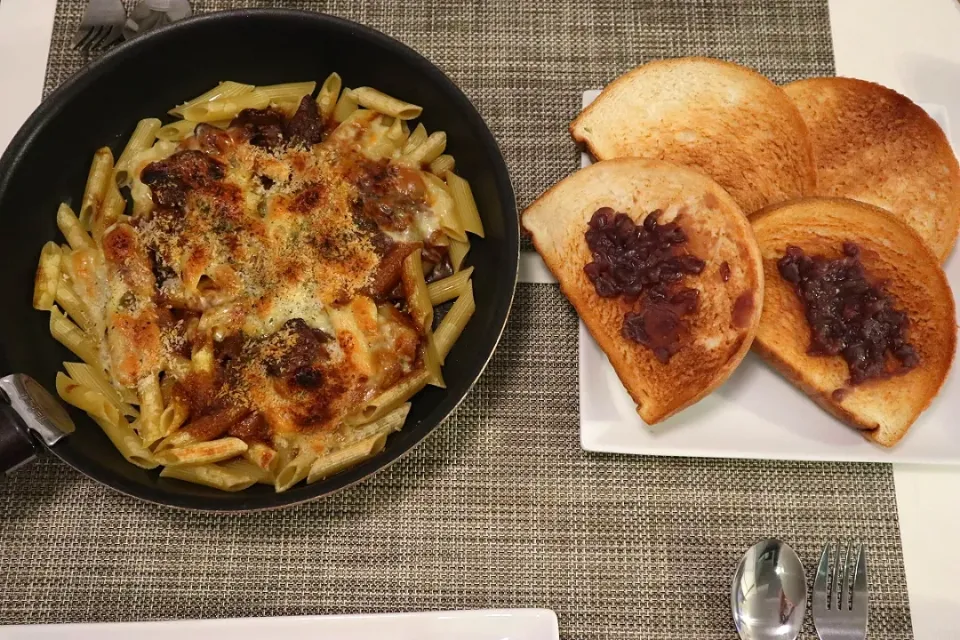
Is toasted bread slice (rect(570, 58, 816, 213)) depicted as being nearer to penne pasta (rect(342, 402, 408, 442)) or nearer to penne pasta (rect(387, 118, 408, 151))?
penne pasta (rect(387, 118, 408, 151))

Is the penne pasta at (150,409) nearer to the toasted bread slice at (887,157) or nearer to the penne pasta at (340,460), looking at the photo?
the penne pasta at (340,460)

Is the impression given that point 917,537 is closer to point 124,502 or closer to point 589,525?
point 589,525

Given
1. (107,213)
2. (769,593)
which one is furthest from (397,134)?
(769,593)

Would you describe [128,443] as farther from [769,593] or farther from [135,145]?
[769,593]

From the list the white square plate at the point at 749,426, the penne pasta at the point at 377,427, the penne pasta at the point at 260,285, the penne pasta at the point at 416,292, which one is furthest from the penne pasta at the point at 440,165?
the penne pasta at the point at 377,427

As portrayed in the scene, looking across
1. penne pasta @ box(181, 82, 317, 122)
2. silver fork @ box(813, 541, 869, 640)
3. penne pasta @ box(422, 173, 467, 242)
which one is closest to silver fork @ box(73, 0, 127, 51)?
penne pasta @ box(181, 82, 317, 122)

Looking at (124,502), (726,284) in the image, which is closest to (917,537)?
(726,284)
